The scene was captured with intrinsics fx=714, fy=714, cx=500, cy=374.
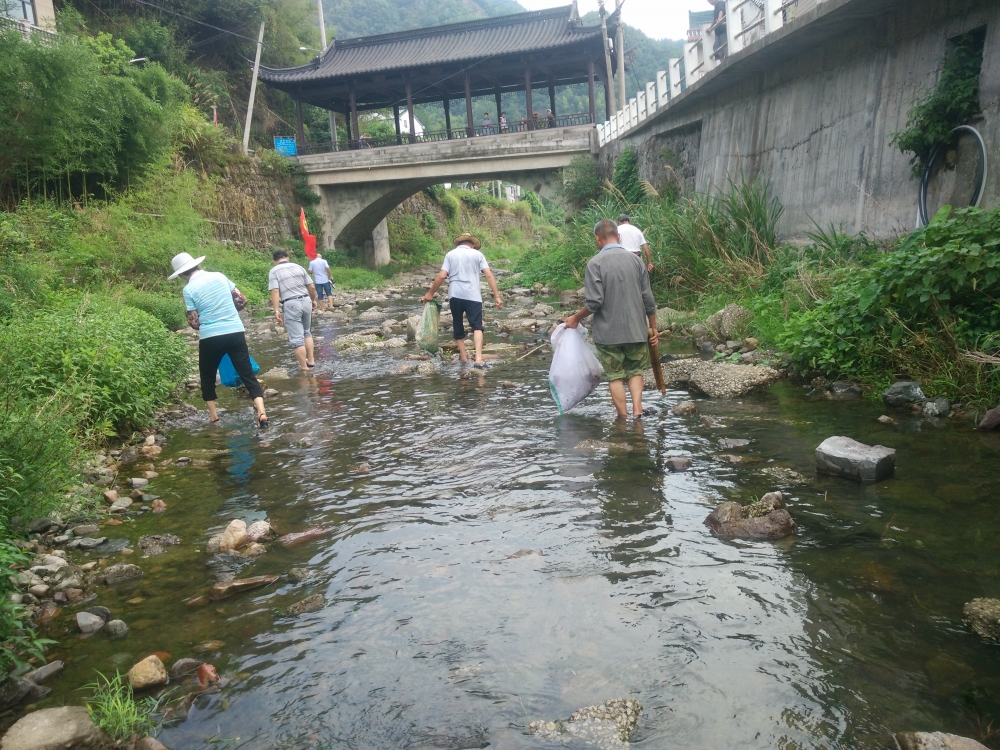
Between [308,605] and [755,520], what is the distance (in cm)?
230

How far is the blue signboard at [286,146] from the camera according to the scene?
2933 cm

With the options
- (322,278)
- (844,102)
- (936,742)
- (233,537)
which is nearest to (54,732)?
(233,537)

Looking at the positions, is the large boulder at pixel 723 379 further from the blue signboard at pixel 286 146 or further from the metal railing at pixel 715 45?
the blue signboard at pixel 286 146

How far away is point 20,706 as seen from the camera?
271 cm

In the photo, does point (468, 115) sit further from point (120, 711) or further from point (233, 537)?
point (120, 711)

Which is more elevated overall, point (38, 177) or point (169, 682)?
point (38, 177)

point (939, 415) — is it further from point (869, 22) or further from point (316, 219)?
point (316, 219)

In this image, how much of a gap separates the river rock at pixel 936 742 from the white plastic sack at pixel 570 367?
411cm

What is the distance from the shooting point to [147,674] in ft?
9.16

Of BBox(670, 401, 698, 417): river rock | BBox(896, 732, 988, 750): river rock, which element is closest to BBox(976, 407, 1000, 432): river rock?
BBox(670, 401, 698, 417): river rock

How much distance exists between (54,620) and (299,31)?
126ft

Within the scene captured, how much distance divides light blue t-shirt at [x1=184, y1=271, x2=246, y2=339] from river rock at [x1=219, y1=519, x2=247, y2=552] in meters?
3.19

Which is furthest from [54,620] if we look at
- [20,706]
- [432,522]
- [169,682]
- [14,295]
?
[14,295]

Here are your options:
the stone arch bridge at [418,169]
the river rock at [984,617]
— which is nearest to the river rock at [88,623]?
the river rock at [984,617]
